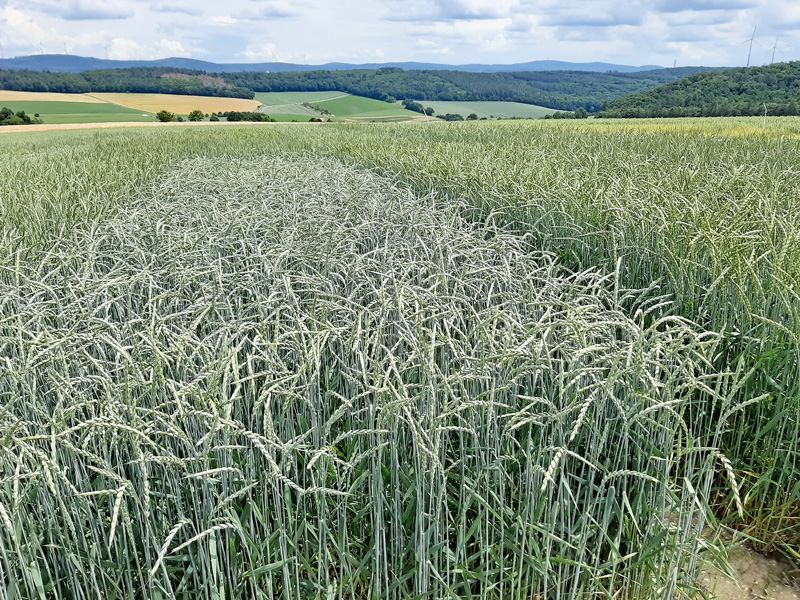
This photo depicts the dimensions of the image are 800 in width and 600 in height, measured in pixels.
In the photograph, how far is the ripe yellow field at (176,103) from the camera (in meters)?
66.6

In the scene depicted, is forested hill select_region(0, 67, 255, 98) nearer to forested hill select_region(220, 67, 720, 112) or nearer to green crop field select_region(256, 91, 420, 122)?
green crop field select_region(256, 91, 420, 122)

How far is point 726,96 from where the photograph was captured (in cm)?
4012

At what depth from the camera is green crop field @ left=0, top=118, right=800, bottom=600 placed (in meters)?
1.81

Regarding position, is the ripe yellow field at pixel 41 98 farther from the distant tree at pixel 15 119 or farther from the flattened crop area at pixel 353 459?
the flattened crop area at pixel 353 459

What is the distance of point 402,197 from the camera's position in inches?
244

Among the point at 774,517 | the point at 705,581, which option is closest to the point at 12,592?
the point at 705,581

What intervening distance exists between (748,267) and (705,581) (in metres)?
1.52

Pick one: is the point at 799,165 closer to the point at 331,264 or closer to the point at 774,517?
the point at 774,517

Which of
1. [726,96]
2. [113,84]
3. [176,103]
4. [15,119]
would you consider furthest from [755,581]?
[113,84]

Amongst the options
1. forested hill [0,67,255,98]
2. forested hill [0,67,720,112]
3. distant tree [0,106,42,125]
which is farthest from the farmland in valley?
forested hill [0,67,720,112]

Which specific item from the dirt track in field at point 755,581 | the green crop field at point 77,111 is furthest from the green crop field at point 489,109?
the dirt track in field at point 755,581

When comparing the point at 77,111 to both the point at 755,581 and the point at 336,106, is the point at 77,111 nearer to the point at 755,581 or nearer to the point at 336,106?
the point at 336,106

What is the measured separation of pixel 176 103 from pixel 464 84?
139ft

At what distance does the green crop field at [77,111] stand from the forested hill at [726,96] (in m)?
48.7
